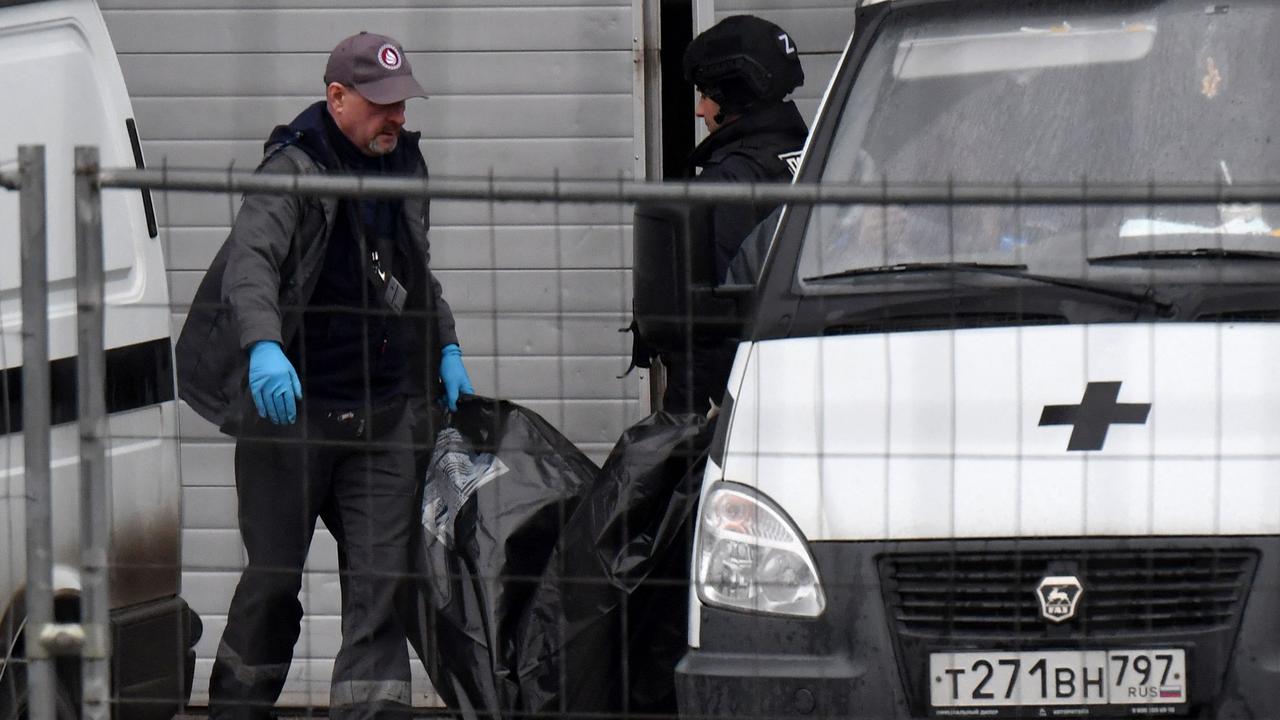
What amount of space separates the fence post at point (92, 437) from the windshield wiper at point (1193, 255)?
2.07 meters

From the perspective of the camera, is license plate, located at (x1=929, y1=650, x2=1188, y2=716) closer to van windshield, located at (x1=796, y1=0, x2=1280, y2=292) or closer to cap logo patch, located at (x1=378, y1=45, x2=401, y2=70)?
van windshield, located at (x1=796, y1=0, x2=1280, y2=292)

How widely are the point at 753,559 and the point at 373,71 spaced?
178 cm

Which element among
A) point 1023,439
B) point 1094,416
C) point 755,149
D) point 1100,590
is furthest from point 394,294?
point 1100,590

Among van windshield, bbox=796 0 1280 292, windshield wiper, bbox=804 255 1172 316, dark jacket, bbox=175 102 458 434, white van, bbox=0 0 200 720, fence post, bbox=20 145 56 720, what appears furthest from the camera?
white van, bbox=0 0 200 720

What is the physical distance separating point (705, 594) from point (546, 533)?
679 millimetres

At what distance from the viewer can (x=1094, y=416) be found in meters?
3.64

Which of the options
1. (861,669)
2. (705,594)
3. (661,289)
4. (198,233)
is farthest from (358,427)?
(198,233)

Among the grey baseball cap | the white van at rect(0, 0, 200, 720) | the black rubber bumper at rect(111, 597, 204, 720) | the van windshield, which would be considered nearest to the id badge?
the grey baseball cap

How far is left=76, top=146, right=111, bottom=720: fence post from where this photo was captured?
350cm

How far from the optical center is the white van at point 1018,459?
140 inches

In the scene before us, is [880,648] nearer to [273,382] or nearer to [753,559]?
[753,559]

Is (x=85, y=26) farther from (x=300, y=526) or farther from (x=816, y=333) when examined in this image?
(x=816, y=333)

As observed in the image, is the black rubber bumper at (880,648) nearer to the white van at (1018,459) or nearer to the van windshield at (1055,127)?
the white van at (1018,459)

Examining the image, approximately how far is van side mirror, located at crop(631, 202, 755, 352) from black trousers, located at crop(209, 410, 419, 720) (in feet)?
2.64
